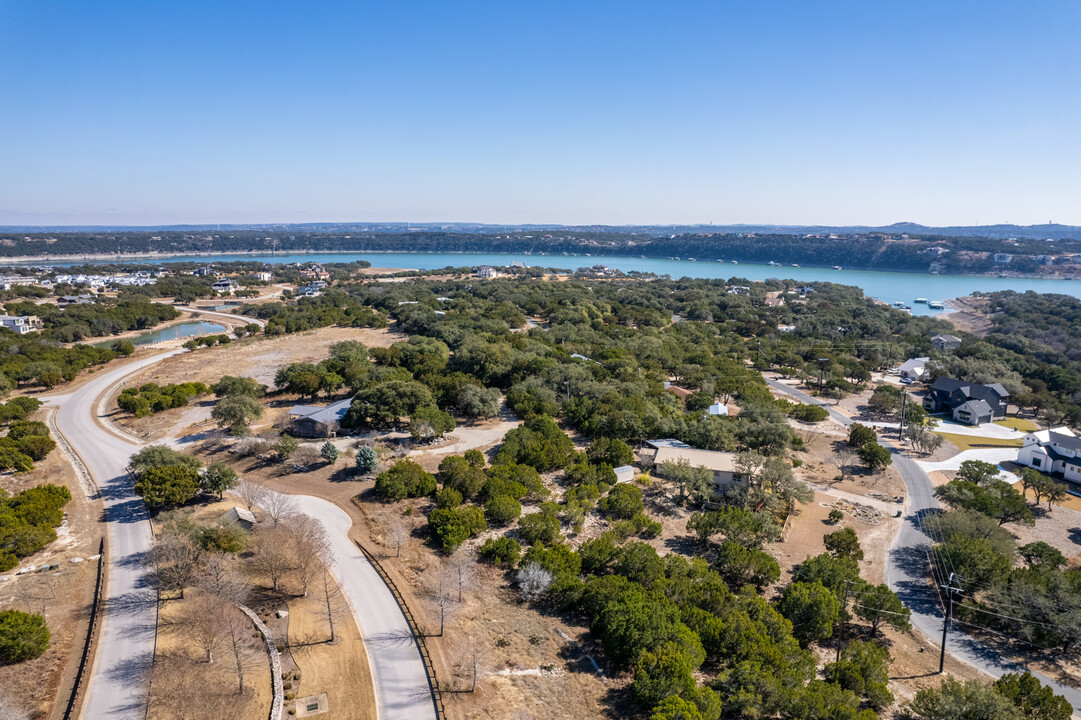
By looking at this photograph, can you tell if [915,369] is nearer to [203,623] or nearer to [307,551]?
[307,551]

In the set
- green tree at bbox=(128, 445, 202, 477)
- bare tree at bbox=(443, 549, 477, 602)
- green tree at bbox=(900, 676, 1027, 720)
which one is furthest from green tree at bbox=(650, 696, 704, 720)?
green tree at bbox=(128, 445, 202, 477)

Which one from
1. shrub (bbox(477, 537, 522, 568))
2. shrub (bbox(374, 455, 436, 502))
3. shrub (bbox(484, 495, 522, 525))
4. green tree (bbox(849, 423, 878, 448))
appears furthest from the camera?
green tree (bbox(849, 423, 878, 448))

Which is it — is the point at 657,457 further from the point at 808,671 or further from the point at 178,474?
the point at 178,474

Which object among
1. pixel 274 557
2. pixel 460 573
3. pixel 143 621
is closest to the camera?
pixel 143 621

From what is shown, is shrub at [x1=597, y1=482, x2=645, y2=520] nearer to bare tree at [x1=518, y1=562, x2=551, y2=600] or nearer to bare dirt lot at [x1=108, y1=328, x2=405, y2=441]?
bare tree at [x1=518, y1=562, x2=551, y2=600]

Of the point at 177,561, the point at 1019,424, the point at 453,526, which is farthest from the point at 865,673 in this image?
the point at 1019,424

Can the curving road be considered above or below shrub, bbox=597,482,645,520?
below
